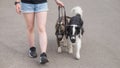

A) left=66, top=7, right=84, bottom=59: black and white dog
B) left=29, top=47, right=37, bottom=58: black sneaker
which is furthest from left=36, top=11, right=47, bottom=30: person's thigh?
left=29, top=47, right=37, bottom=58: black sneaker

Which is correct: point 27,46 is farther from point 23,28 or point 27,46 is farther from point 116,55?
point 116,55

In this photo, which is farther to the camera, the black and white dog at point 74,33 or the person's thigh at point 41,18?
the black and white dog at point 74,33

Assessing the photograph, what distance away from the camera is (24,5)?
5906 mm

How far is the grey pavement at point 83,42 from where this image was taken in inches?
249

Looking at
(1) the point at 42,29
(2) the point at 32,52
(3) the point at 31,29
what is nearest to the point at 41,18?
(1) the point at 42,29

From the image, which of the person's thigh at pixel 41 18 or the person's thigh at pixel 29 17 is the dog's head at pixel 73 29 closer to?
the person's thigh at pixel 41 18

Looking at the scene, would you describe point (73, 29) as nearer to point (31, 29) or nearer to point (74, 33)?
point (74, 33)

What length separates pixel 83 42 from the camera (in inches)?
295

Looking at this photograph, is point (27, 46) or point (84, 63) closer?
point (84, 63)

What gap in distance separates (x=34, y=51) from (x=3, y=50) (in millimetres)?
800

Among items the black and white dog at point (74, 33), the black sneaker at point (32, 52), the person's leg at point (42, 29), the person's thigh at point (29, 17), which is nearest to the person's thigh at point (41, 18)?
the person's leg at point (42, 29)

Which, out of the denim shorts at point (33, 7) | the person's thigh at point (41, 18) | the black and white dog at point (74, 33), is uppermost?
the denim shorts at point (33, 7)

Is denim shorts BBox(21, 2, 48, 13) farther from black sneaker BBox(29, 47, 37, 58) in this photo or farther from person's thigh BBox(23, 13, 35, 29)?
black sneaker BBox(29, 47, 37, 58)

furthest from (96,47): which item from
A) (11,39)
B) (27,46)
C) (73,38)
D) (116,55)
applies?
(11,39)
